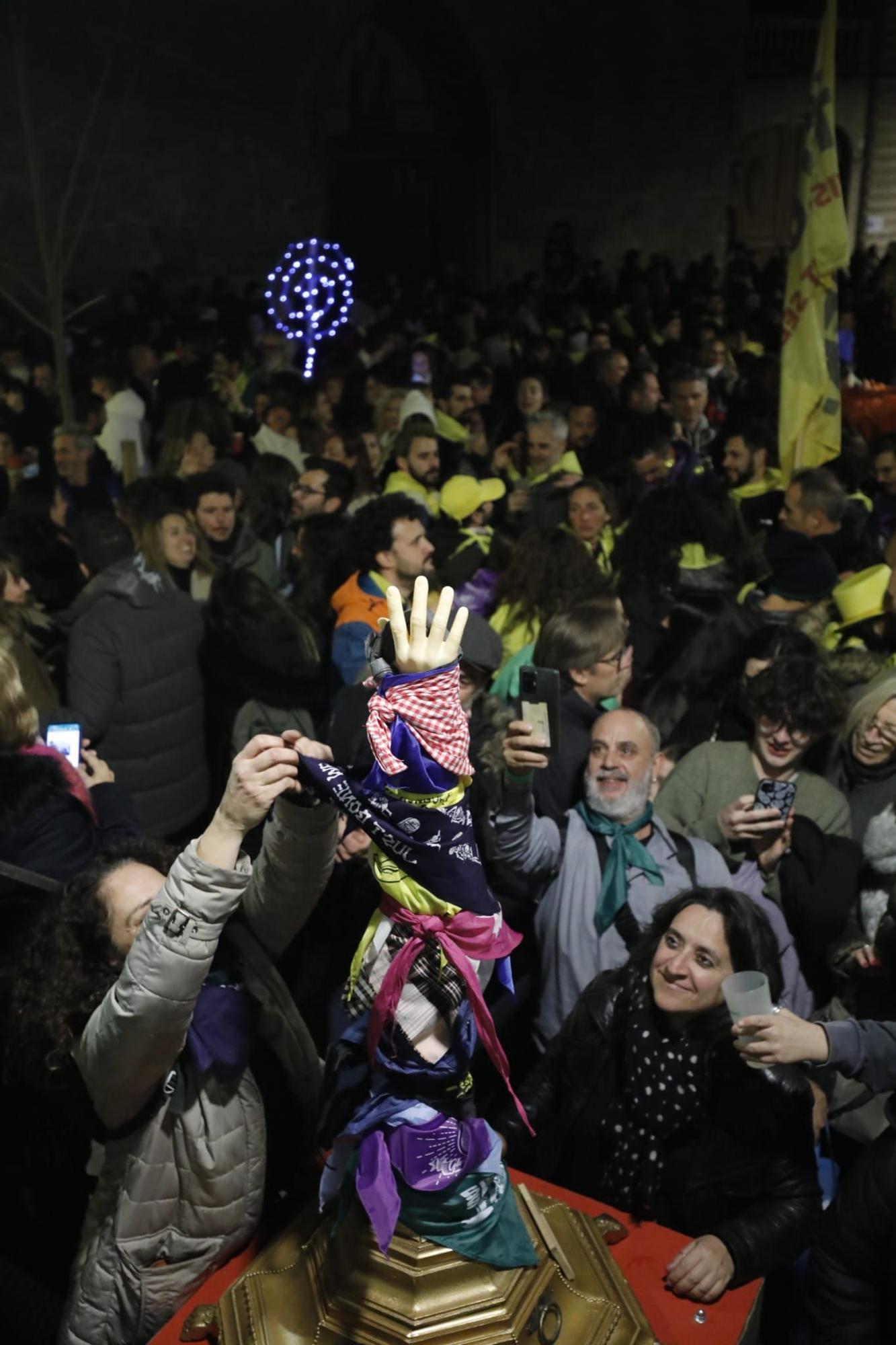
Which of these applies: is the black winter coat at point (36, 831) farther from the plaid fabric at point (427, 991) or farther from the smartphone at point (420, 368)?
the smartphone at point (420, 368)

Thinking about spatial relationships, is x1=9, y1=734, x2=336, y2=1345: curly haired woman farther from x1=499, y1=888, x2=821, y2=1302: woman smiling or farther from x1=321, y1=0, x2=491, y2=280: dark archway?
x1=321, y1=0, x2=491, y2=280: dark archway

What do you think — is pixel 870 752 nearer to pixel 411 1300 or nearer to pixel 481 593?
pixel 481 593

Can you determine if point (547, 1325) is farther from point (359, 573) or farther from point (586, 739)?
point (359, 573)

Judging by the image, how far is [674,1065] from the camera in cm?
239

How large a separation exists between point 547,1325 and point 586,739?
5.72 feet

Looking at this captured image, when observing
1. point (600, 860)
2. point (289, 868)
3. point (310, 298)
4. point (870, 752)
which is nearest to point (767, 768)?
point (870, 752)

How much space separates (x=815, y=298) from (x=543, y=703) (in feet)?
13.1

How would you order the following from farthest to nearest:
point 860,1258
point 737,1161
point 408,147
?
1. point 408,147
2. point 737,1161
3. point 860,1258

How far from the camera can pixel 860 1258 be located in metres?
1.99

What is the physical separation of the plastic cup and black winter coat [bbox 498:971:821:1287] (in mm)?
204

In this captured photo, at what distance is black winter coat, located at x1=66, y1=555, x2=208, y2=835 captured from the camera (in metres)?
3.92

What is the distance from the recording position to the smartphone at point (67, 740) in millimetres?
3201

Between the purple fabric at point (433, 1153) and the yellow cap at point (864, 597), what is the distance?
2.71m

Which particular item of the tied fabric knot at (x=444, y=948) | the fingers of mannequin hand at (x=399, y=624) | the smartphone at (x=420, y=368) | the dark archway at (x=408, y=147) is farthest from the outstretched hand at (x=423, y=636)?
the dark archway at (x=408, y=147)
